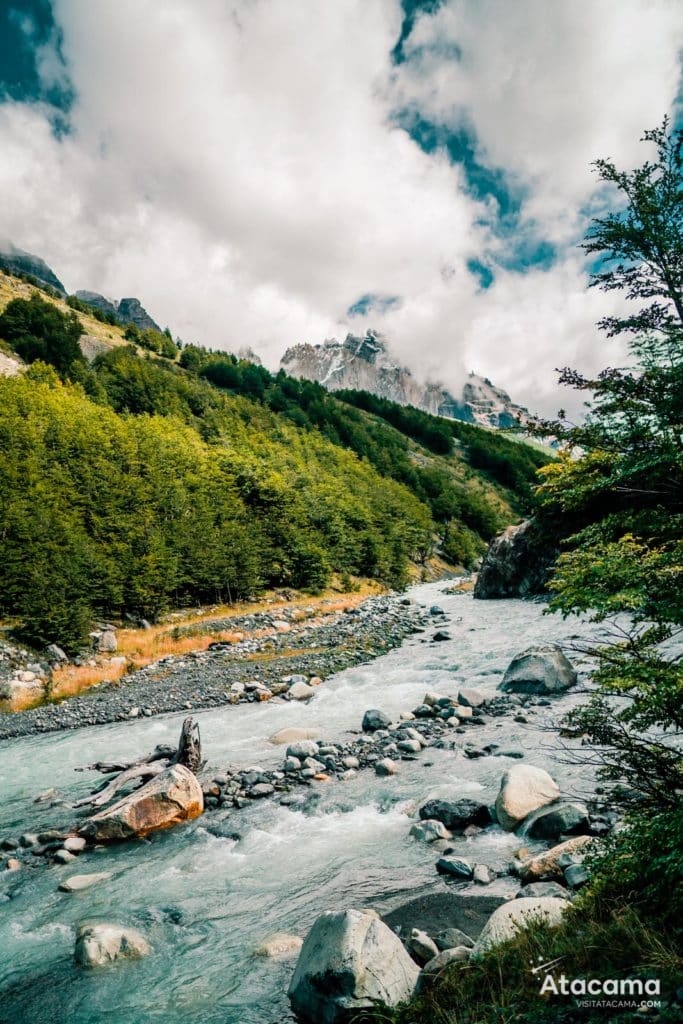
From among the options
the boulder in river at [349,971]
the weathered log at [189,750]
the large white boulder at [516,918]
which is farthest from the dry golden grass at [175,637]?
the large white boulder at [516,918]

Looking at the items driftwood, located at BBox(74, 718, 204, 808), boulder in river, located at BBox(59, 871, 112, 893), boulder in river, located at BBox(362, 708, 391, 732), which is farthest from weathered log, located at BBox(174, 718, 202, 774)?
boulder in river, located at BBox(362, 708, 391, 732)

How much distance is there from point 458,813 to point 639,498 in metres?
6.65

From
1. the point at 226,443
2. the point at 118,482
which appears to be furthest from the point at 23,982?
the point at 226,443

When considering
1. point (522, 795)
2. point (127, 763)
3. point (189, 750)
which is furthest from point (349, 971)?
point (127, 763)

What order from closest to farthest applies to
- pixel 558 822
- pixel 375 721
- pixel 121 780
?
1. pixel 558 822
2. pixel 121 780
3. pixel 375 721

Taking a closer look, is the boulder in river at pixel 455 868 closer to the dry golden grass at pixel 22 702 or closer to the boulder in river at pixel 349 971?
the boulder in river at pixel 349 971

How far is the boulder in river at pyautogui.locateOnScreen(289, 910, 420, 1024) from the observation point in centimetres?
471

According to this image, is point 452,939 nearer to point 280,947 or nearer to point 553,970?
point 553,970

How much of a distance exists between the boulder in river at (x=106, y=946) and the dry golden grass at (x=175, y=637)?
17.9 metres

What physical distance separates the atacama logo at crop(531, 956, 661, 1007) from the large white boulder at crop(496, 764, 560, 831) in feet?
15.9

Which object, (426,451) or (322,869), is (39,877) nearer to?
(322,869)

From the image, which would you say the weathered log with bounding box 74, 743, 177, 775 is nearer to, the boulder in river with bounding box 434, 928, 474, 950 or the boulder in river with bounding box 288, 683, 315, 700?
the boulder in river with bounding box 288, 683, 315, 700

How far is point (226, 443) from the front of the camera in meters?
79.5

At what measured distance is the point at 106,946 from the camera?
661cm
